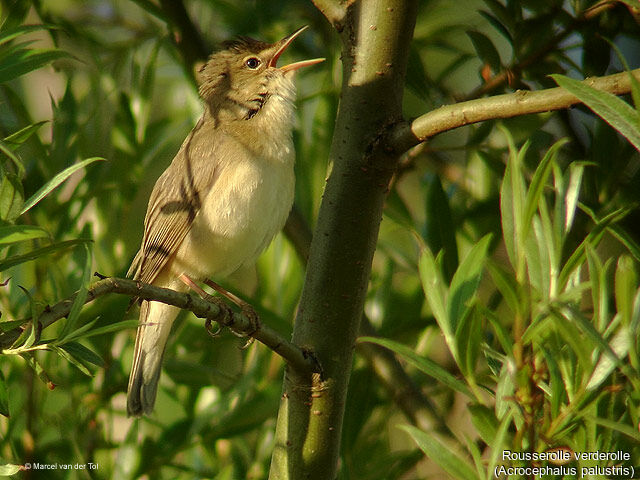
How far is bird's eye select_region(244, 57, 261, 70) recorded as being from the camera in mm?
3959

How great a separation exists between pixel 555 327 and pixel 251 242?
7.11 feet

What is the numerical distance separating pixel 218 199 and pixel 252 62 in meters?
0.88

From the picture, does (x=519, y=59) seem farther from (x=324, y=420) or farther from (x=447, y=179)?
(x=324, y=420)

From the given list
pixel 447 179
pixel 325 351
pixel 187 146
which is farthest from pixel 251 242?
pixel 325 351

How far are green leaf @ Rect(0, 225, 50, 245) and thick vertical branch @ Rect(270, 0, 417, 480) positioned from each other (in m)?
0.95

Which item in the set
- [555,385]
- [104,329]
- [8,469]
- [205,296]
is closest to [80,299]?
[104,329]

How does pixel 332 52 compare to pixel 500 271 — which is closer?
pixel 500 271

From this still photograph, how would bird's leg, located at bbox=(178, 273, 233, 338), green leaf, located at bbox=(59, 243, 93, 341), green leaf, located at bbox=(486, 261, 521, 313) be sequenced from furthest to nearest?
bird's leg, located at bbox=(178, 273, 233, 338), green leaf, located at bbox=(59, 243, 93, 341), green leaf, located at bbox=(486, 261, 521, 313)

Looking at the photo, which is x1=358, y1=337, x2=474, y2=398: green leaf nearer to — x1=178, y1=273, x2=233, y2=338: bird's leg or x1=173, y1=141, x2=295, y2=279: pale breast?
x1=178, y1=273, x2=233, y2=338: bird's leg

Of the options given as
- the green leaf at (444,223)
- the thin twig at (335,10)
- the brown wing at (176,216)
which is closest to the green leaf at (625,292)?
the thin twig at (335,10)

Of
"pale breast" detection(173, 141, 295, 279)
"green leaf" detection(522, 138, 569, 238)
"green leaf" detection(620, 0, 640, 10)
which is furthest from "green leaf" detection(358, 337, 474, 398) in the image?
"pale breast" detection(173, 141, 295, 279)

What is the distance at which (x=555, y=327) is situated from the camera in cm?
145

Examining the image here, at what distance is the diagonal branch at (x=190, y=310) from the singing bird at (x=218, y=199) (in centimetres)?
105

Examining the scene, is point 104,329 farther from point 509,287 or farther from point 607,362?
point 607,362
